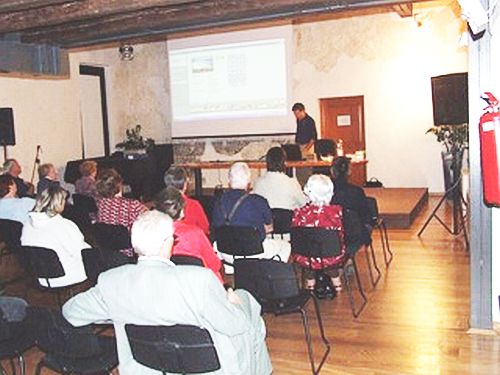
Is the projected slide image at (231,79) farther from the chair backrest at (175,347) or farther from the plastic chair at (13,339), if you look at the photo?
the chair backrest at (175,347)

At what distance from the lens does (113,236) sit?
450 centimetres

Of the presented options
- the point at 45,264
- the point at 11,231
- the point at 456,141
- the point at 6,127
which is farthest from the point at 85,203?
the point at 456,141

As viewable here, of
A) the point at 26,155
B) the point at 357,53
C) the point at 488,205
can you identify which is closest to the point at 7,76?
the point at 26,155

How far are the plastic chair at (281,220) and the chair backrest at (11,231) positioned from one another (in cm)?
226

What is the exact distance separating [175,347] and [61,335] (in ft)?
1.87

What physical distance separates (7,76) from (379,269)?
7.19 meters

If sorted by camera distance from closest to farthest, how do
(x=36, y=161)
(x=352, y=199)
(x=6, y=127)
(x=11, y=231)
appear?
(x=352, y=199) → (x=11, y=231) → (x=6, y=127) → (x=36, y=161)

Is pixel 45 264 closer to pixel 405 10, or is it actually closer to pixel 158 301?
pixel 158 301

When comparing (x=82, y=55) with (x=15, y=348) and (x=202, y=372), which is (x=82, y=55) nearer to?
(x=15, y=348)

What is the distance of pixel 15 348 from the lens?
9.57 ft

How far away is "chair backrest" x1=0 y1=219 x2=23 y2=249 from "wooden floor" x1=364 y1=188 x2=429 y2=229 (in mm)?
4550

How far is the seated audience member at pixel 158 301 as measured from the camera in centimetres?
227

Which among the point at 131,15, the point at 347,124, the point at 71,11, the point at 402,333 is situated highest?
the point at 131,15

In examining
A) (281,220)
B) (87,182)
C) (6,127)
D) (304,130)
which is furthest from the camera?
(304,130)
